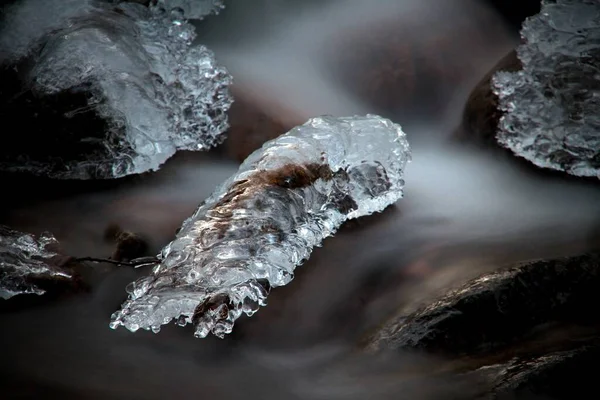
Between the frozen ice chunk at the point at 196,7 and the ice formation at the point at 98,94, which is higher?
the frozen ice chunk at the point at 196,7

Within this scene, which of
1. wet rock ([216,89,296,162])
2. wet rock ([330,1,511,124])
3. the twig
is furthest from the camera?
wet rock ([330,1,511,124])

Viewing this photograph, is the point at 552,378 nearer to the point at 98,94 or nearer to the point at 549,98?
the point at 549,98

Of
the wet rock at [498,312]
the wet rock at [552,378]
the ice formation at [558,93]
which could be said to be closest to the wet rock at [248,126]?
the ice formation at [558,93]

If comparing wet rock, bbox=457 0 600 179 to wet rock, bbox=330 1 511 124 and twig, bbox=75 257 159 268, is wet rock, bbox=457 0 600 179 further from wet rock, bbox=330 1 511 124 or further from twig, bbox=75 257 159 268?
twig, bbox=75 257 159 268

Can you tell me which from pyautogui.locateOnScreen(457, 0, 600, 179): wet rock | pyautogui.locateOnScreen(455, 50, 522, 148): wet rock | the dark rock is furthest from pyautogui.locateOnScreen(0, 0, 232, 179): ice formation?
pyautogui.locateOnScreen(457, 0, 600, 179): wet rock

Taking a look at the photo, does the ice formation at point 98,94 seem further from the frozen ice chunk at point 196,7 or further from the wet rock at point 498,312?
the wet rock at point 498,312
